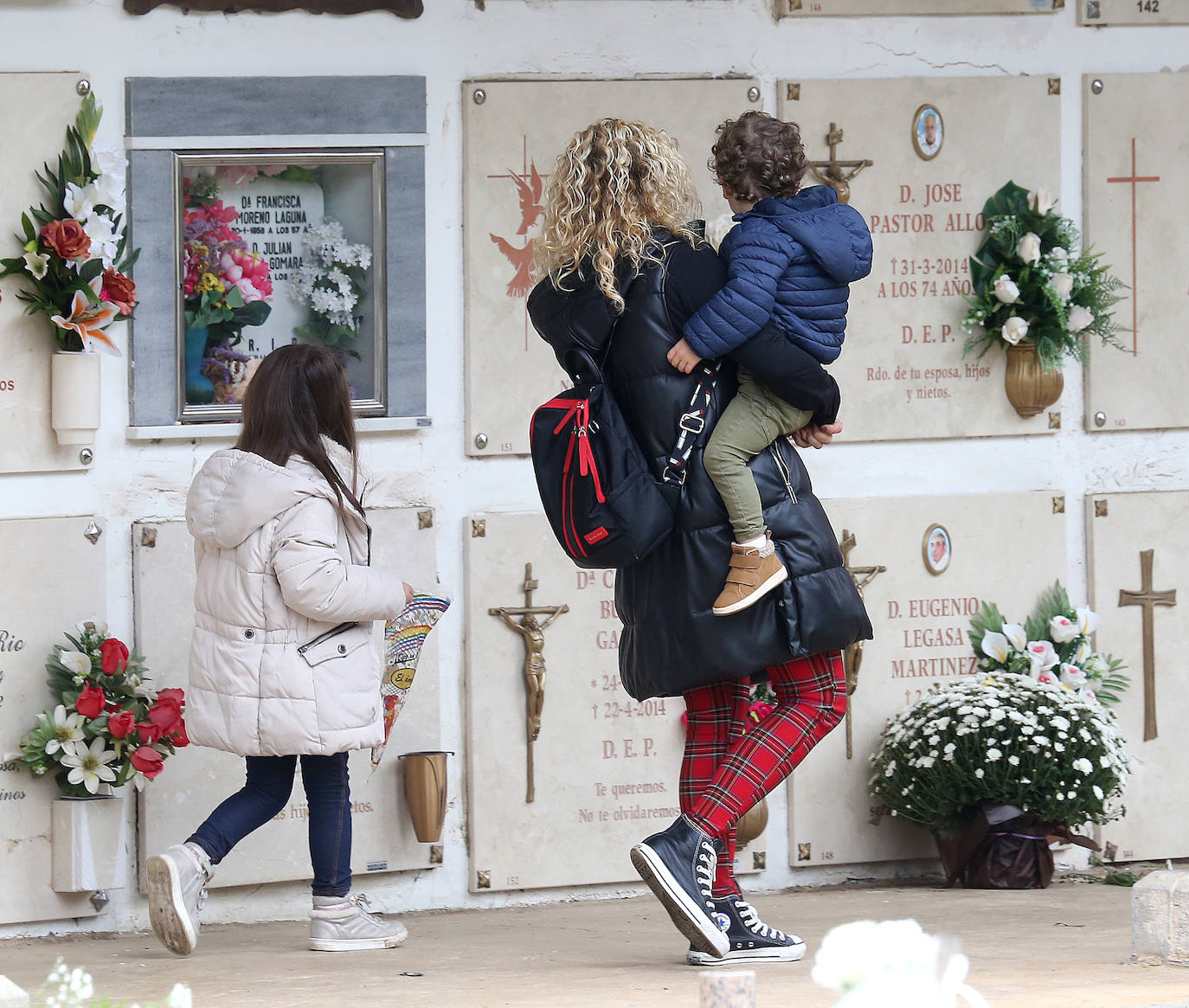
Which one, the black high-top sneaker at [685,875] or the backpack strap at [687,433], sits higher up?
the backpack strap at [687,433]

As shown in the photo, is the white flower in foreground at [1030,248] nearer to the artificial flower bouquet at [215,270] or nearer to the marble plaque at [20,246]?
the artificial flower bouquet at [215,270]

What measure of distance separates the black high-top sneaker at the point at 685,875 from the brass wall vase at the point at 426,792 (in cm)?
148

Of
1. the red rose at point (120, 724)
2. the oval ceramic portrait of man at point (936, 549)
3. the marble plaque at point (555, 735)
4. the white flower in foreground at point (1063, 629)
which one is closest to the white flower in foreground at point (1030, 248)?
the oval ceramic portrait of man at point (936, 549)

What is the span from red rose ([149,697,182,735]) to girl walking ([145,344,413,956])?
0.57m

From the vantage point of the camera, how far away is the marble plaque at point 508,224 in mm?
4930

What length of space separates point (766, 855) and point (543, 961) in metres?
1.51

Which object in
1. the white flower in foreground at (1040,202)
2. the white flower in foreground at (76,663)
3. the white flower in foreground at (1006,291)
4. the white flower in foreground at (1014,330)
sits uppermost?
the white flower in foreground at (1040,202)

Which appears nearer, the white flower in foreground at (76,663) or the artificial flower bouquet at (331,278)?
the white flower in foreground at (76,663)

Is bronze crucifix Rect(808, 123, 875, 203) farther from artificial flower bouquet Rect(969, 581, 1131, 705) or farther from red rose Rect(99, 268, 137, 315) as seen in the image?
red rose Rect(99, 268, 137, 315)

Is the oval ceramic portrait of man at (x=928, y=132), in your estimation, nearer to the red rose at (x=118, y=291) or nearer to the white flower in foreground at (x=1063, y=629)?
the white flower in foreground at (x=1063, y=629)

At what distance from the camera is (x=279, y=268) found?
4965 mm

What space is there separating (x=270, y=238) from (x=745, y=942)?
2.51 meters

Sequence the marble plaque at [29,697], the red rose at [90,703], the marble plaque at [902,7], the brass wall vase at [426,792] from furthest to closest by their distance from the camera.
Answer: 1. the marble plaque at [902,7]
2. the brass wall vase at [426,792]
3. the marble plaque at [29,697]
4. the red rose at [90,703]

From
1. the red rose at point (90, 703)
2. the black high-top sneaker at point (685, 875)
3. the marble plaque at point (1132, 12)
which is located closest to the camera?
the black high-top sneaker at point (685, 875)
